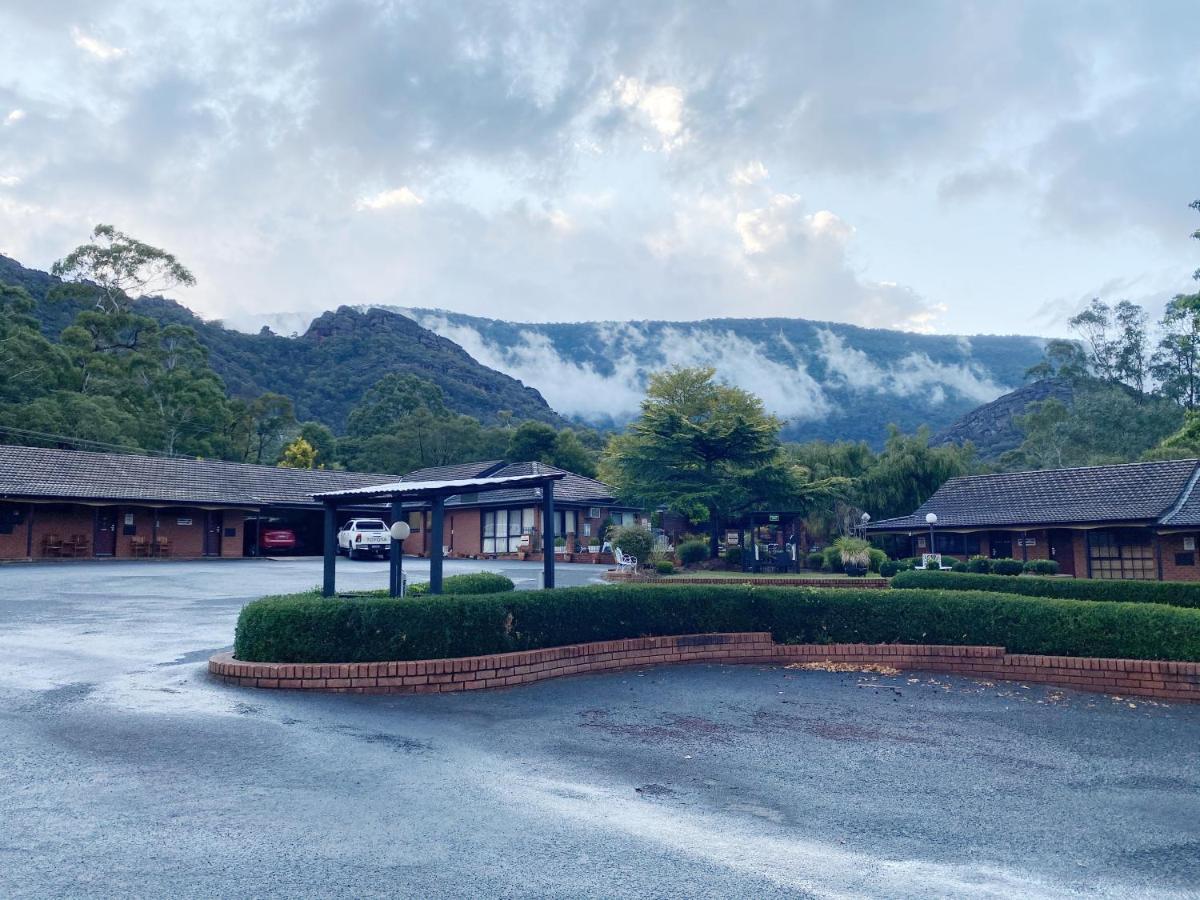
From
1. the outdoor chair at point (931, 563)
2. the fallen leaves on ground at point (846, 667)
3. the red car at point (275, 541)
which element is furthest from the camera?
the red car at point (275, 541)

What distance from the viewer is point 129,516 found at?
33844mm

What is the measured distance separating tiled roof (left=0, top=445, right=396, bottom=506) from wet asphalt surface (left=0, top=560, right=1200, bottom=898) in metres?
23.6

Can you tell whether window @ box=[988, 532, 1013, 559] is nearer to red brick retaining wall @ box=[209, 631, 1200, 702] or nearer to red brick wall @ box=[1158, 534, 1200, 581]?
red brick wall @ box=[1158, 534, 1200, 581]

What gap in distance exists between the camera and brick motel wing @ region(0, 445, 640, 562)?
31.3 metres

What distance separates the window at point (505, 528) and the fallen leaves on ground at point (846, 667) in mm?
27761

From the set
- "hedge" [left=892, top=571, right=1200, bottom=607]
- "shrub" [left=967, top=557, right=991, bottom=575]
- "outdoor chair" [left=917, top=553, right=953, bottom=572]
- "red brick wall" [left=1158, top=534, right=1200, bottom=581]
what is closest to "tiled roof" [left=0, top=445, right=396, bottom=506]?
"outdoor chair" [left=917, top=553, right=953, bottom=572]

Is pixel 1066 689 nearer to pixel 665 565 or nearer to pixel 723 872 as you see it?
pixel 723 872

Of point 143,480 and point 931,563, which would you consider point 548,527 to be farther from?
point 143,480

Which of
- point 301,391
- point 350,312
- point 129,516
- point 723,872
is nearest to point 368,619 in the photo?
point 723,872

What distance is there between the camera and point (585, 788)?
620cm

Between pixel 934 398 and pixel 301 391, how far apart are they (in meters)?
140

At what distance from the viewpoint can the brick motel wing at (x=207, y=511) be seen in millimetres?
31297

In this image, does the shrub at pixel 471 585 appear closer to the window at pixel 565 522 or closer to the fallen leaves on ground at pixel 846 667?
the fallen leaves on ground at pixel 846 667

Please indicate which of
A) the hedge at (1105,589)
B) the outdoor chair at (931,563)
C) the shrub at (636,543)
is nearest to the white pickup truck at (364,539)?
the shrub at (636,543)
